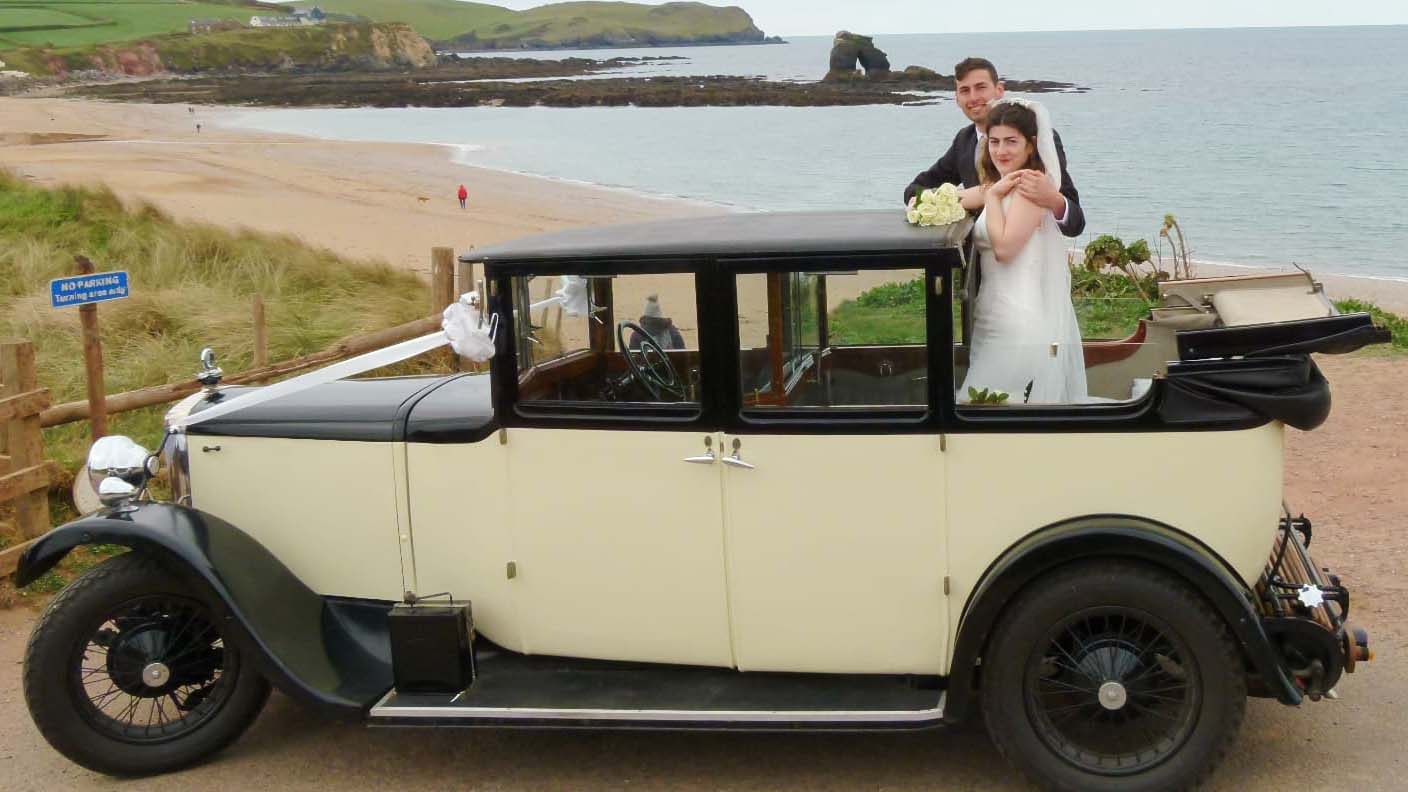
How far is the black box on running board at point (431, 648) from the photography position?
455 cm

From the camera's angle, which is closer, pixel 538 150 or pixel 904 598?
pixel 904 598

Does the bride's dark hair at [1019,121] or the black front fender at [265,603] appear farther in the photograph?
the bride's dark hair at [1019,121]

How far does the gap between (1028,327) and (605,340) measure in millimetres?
1458

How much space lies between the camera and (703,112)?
67.4 metres

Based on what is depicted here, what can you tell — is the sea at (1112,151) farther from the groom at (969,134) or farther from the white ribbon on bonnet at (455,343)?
the white ribbon on bonnet at (455,343)

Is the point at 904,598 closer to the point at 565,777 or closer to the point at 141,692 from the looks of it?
the point at 565,777

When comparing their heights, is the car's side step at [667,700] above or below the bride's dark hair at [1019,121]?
below

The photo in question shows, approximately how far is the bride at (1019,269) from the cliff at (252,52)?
101m

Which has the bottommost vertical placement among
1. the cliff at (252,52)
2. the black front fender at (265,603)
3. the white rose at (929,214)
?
the black front fender at (265,603)

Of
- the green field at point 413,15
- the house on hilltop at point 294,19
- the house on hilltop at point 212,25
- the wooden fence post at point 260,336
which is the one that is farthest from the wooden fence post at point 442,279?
the green field at point 413,15

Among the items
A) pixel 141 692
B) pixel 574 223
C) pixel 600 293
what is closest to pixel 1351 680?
pixel 600 293

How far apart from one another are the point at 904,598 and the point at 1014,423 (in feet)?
2.23

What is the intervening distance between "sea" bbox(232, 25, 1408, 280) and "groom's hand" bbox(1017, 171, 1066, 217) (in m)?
13.1

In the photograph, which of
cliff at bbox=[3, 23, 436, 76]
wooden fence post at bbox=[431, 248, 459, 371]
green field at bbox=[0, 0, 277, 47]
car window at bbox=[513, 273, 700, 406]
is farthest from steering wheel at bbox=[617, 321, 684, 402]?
green field at bbox=[0, 0, 277, 47]
